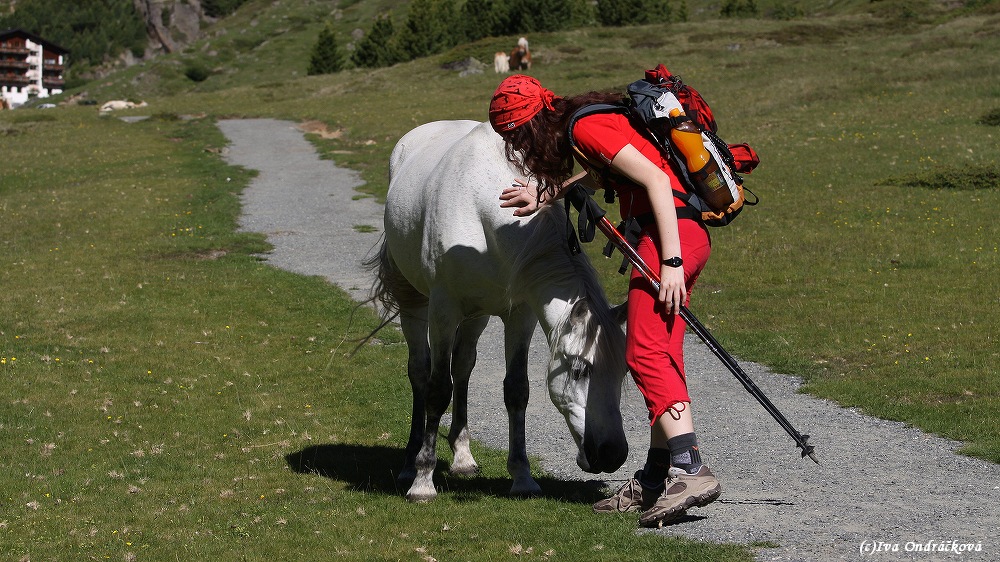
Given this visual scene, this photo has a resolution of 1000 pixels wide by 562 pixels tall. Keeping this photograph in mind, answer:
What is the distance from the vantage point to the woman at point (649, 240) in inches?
238

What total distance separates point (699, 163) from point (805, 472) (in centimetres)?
294

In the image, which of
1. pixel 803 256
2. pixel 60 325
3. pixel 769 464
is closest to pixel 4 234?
pixel 60 325

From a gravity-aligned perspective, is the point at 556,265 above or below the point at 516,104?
below

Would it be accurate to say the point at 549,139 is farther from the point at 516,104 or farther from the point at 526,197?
the point at 526,197

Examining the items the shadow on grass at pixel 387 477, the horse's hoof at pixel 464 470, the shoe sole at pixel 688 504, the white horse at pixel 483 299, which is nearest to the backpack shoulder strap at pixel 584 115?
the white horse at pixel 483 299

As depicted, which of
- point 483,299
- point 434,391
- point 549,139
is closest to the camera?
point 549,139

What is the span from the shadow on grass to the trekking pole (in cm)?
148

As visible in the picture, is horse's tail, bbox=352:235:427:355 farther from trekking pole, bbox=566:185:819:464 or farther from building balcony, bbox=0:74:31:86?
building balcony, bbox=0:74:31:86

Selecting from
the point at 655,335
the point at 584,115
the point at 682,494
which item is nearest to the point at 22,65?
the point at 584,115

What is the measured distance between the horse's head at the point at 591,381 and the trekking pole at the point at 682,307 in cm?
40

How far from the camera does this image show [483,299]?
7.51 meters

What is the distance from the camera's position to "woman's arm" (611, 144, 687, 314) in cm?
598

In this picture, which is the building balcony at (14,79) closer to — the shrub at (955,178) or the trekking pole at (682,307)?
the shrub at (955,178)

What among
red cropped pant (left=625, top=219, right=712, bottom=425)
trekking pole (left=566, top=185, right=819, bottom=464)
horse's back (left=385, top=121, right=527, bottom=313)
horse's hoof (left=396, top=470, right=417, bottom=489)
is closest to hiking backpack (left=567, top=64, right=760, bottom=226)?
red cropped pant (left=625, top=219, right=712, bottom=425)
